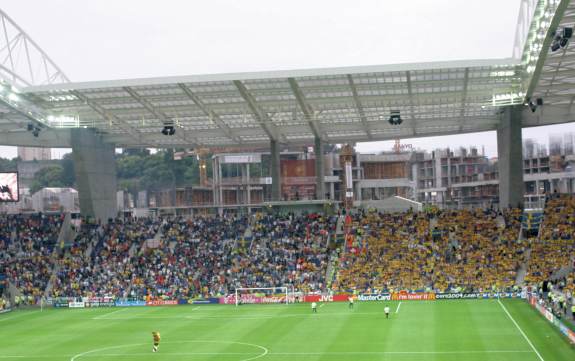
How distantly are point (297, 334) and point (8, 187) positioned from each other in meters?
37.9

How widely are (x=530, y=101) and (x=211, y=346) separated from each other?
2781 centimetres

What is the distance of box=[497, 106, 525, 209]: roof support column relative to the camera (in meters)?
57.9

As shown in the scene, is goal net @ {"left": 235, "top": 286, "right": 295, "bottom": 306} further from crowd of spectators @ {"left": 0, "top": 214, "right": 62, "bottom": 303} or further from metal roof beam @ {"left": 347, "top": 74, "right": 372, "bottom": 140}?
crowd of spectators @ {"left": 0, "top": 214, "right": 62, "bottom": 303}

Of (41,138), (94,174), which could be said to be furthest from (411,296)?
(41,138)

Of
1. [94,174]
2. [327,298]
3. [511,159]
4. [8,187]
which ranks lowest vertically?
[327,298]

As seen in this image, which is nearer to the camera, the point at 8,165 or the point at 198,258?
the point at 198,258

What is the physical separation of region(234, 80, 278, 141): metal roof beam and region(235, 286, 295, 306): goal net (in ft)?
42.5

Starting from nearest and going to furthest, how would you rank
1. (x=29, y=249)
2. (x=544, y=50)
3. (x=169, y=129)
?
(x=544, y=50) → (x=169, y=129) → (x=29, y=249)

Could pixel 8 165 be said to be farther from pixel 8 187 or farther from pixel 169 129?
pixel 169 129

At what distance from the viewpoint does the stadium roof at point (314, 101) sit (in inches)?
1815

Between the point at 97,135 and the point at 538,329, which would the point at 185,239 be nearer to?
the point at 97,135

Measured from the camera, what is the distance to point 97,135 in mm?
67625

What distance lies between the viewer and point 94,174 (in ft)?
223

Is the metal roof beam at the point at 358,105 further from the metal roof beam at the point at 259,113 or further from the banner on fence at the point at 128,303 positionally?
the banner on fence at the point at 128,303
